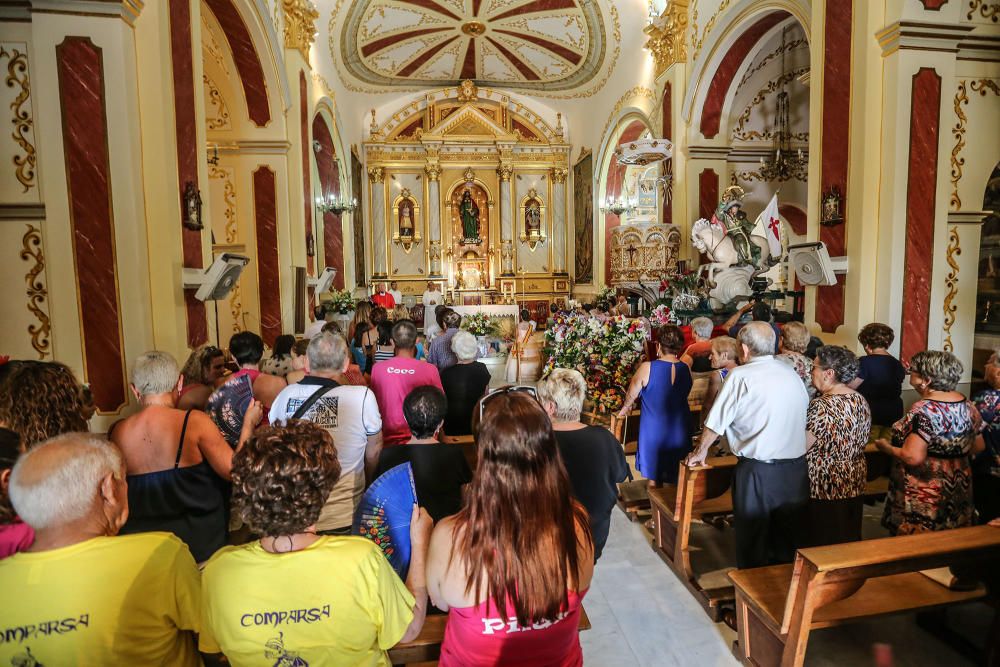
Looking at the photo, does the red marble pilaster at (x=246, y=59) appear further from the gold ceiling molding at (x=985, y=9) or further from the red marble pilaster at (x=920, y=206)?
the gold ceiling molding at (x=985, y=9)

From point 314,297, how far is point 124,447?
726 cm

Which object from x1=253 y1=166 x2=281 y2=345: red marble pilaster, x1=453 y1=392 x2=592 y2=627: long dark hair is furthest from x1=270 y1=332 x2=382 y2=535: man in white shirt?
x1=253 y1=166 x2=281 y2=345: red marble pilaster

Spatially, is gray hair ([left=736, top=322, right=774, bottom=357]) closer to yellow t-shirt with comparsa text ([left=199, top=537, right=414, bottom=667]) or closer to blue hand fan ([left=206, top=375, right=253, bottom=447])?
yellow t-shirt with comparsa text ([left=199, top=537, right=414, bottom=667])

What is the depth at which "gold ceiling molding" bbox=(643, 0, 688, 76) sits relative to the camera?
9172 millimetres

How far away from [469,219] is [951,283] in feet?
42.6

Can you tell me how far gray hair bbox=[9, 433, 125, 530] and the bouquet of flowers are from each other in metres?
5.84

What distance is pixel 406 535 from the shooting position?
1836 millimetres

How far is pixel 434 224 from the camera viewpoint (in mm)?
16594

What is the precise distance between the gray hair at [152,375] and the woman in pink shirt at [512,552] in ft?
5.07

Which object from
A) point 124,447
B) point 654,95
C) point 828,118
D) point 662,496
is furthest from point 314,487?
point 654,95

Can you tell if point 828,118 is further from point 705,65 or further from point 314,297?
point 314,297

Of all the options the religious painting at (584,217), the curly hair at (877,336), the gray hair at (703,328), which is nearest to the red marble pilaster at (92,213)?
the gray hair at (703,328)

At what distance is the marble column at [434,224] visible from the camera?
54.2ft

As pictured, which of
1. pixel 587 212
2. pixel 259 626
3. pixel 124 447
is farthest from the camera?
pixel 587 212
